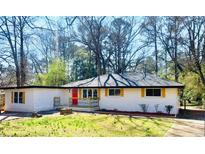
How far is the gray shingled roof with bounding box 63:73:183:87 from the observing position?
12.9 m

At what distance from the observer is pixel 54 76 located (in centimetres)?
1722

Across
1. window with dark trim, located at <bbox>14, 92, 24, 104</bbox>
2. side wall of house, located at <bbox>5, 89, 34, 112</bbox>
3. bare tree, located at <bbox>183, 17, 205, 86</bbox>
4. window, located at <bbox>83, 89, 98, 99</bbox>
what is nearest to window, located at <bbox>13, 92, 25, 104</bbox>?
window with dark trim, located at <bbox>14, 92, 24, 104</bbox>

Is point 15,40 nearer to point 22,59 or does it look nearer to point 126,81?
point 22,59

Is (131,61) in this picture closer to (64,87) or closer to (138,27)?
(138,27)

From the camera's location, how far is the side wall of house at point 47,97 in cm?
1387

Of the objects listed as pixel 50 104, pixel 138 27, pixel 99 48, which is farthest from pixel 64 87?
pixel 138 27

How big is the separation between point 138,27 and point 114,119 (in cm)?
516

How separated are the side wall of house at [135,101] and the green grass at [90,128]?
106 inches

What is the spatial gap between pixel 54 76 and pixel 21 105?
3.63 m

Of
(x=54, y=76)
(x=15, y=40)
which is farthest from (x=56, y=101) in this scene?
(x=15, y=40)

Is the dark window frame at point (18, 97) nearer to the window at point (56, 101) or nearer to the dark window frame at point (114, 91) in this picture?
the window at point (56, 101)

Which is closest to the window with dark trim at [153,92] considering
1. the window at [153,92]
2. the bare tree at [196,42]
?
the window at [153,92]

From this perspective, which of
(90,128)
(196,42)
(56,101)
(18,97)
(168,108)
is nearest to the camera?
(90,128)

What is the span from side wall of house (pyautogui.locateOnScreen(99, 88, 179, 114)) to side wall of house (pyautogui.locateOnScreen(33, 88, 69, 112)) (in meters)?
2.51
